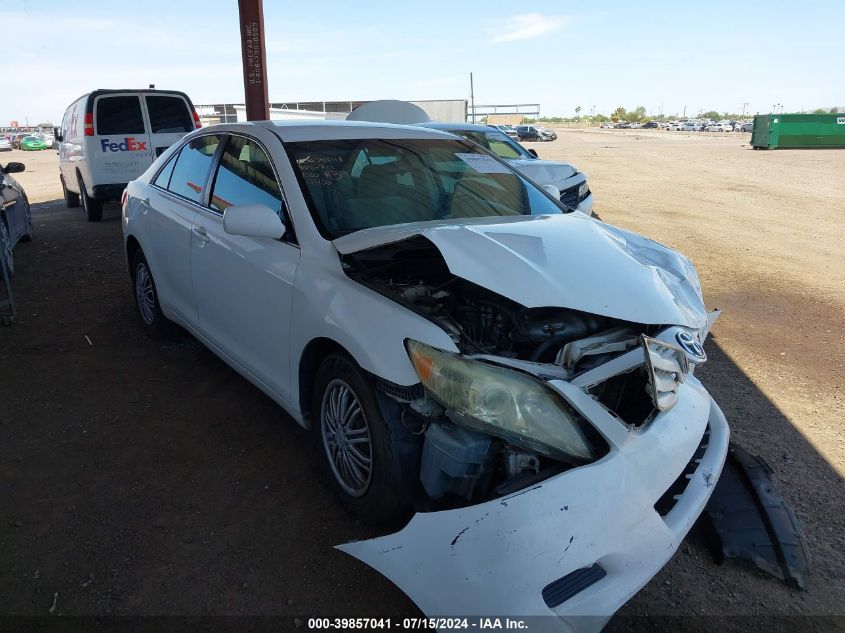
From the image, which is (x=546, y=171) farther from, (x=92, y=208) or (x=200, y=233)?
(x=92, y=208)

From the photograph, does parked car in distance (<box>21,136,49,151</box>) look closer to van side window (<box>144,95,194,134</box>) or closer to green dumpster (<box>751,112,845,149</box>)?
van side window (<box>144,95,194,134</box>)

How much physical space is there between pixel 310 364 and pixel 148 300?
8.53 feet

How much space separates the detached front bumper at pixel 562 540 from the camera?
68.2 inches

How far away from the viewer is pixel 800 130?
3167 centimetres

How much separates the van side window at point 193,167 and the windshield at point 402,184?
0.86 meters

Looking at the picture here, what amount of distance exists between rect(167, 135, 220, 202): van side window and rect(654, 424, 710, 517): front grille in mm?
2998

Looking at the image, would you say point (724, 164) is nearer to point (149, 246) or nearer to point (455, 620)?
point (149, 246)

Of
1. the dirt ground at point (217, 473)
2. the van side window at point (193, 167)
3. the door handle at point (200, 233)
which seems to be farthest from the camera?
the van side window at point (193, 167)

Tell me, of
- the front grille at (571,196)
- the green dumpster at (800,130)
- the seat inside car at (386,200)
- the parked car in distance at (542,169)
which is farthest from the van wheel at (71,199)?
the green dumpster at (800,130)

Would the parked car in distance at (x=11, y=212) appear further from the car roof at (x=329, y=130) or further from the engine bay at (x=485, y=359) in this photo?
the engine bay at (x=485, y=359)

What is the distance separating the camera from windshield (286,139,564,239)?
119 inches

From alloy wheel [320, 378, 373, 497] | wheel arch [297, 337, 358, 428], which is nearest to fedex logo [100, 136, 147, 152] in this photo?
wheel arch [297, 337, 358, 428]

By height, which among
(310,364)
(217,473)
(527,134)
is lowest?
(217,473)

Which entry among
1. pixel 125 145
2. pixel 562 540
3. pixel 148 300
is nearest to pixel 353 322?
pixel 562 540
